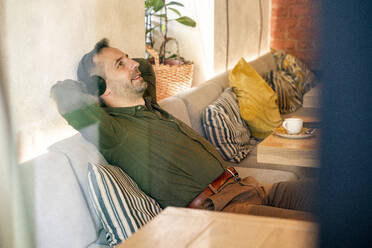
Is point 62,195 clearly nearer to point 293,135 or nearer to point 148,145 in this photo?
point 148,145

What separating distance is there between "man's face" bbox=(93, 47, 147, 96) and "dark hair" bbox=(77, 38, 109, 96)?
0.7 inches

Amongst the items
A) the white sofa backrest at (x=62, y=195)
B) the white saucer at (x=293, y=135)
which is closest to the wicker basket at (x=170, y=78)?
the white saucer at (x=293, y=135)

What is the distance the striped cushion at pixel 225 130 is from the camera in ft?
7.76

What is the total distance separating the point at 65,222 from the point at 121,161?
28 centimetres

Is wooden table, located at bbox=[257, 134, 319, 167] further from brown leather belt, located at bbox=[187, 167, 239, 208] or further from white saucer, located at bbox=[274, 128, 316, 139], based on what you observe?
brown leather belt, located at bbox=[187, 167, 239, 208]

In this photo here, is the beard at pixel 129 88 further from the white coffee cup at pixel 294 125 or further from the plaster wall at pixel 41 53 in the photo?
the white coffee cup at pixel 294 125

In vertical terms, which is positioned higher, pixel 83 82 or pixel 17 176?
pixel 83 82

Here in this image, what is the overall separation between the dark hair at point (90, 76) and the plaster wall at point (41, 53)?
2cm

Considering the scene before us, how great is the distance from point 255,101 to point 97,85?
1.34 m

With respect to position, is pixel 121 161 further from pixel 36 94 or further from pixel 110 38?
pixel 110 38

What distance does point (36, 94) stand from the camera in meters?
1.46

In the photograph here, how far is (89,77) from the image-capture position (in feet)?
5.49

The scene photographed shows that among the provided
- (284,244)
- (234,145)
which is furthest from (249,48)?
(284,244)

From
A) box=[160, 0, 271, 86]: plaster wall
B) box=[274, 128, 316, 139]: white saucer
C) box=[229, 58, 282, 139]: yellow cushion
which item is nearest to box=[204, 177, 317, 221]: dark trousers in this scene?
box=[274, 128, 316, 139]: white saucer
